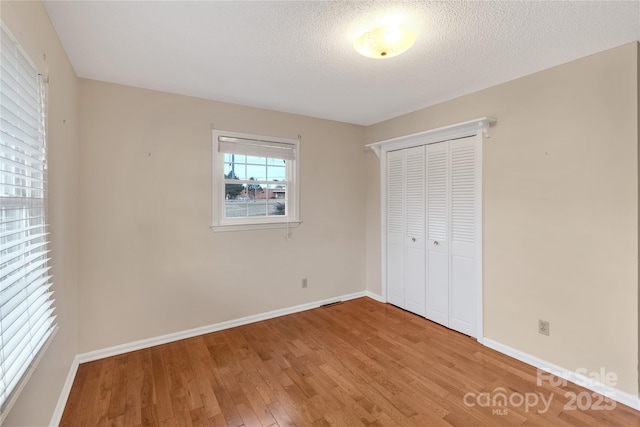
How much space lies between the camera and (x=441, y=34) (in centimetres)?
187

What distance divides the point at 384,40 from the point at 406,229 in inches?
90.8

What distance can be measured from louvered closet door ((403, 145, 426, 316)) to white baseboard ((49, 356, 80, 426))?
3.20m

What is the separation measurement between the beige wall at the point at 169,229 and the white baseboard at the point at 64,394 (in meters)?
0.21

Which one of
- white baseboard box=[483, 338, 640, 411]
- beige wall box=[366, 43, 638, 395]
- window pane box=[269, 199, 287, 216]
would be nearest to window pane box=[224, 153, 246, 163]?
window pane box=[269, 199, 287, 216]

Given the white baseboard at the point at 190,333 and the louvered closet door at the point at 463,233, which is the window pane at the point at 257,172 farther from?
the louvered closet door at the point at 463,233

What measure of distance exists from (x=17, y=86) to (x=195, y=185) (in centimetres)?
171

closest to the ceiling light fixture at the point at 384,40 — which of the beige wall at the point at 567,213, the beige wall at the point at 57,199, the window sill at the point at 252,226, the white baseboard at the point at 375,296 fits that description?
the beige wall at the point at 567,213

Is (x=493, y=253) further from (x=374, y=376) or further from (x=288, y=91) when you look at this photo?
(x=288, y=91)

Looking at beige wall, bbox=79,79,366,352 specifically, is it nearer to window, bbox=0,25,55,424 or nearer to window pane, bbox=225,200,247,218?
window pane, bbox=225,200,247,218

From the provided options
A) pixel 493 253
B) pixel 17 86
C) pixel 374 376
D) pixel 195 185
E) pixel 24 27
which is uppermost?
pixel 24 27

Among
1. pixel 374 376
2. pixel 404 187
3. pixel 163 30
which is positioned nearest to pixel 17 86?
pixel 163 30

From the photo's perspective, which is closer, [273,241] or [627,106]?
[627,106]

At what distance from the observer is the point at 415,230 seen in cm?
349

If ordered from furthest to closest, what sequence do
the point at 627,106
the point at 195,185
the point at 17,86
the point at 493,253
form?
the point at 195,185
the point at 493,253
the point at 627,106
the point at 17,86
